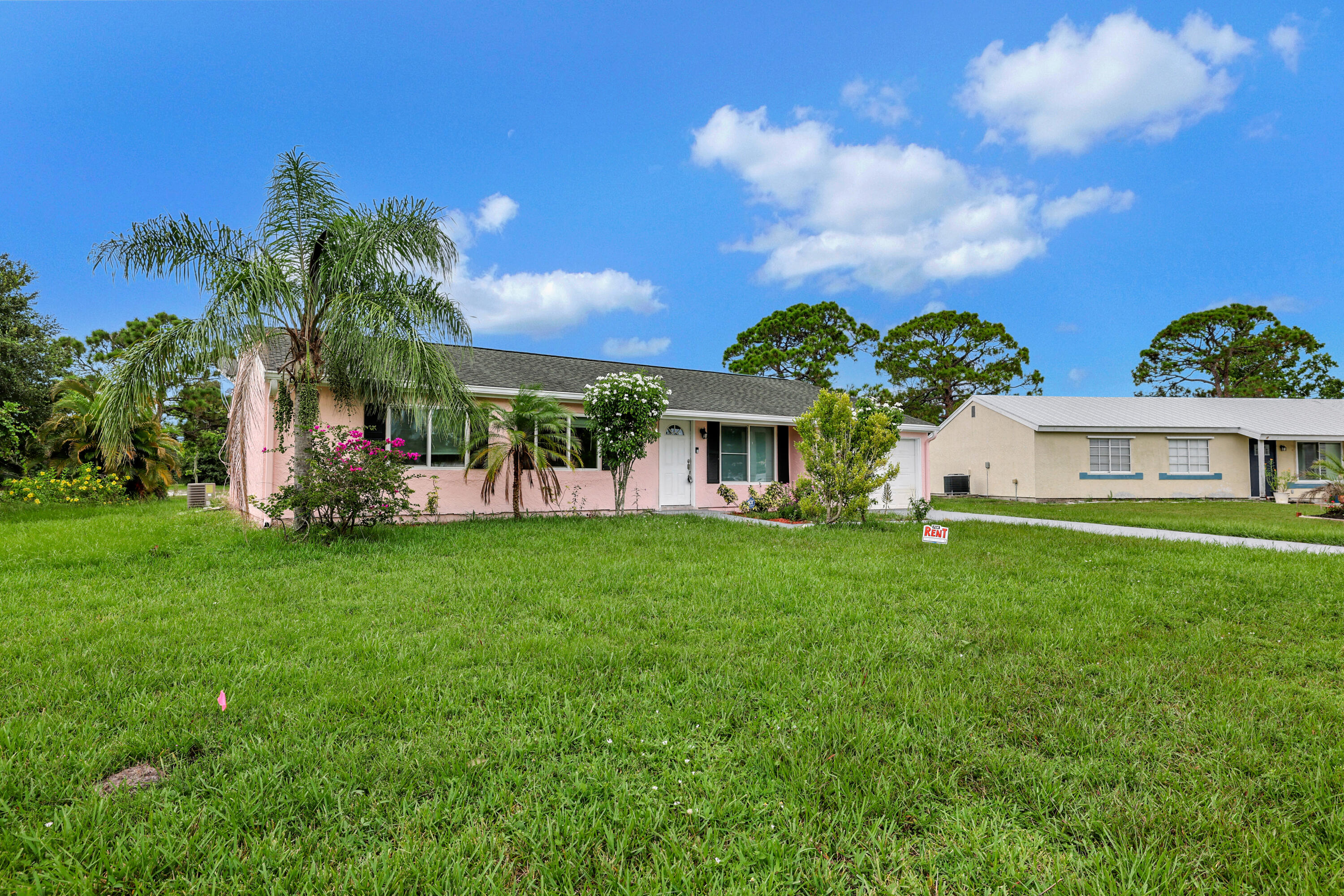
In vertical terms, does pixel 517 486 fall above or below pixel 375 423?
below

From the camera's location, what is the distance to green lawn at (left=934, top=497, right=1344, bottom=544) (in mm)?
9484

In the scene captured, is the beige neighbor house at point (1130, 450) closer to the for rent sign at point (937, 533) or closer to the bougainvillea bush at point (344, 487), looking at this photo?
the for rent sign at point (937, 533)

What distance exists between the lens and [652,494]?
42.5 ft

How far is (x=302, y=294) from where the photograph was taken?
26.4 ft

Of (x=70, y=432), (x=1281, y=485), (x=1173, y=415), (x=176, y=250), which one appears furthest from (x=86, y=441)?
(x=1281, y=485)

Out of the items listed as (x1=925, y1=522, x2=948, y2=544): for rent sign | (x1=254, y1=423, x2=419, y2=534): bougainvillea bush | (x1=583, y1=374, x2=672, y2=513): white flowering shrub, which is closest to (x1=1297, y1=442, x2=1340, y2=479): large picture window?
(x1=925, y1=522, x2=948, y2=544): for rent sign

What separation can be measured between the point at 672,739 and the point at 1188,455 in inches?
981

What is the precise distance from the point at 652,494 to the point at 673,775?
35.5 feet

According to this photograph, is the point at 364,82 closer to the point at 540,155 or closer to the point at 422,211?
the point at 540,155

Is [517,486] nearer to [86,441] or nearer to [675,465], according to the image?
[675,465]

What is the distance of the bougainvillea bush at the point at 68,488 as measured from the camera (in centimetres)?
1197

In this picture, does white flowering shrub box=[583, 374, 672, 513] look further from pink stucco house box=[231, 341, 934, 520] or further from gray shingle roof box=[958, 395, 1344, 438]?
gray shingle roof box=[958, 395, 1344, 438]

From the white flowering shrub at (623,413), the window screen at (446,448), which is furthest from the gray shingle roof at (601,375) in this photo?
the white flowering shrub at (623,413)

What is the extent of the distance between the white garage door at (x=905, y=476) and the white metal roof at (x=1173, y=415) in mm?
5533
